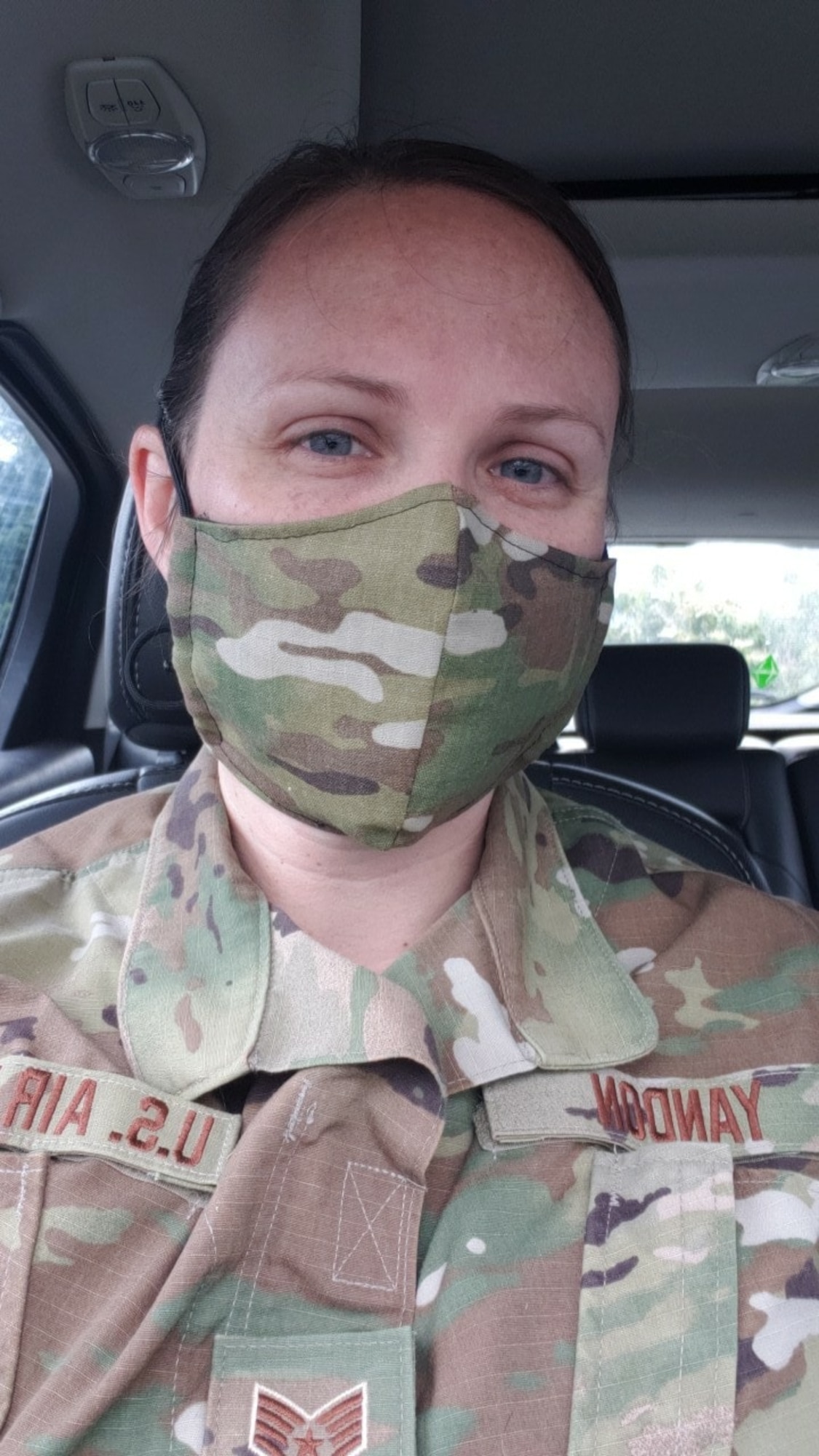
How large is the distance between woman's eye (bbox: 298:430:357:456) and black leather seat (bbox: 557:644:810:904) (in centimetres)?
166

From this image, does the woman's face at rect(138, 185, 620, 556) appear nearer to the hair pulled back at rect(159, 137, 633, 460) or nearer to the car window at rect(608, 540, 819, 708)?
the hair pulled back at rect(159, 137, 633, 460)

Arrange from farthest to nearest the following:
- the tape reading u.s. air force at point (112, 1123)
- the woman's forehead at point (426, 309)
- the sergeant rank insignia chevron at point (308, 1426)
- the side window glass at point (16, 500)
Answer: the side window glass at point (16, 500) < the woman's forehead at point (426, 309) < the tape reading u.s. air force at point (112, 1123) < the sergeant rank insignia chevron at point (308, 1426)

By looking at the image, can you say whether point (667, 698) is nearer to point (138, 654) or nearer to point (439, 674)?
point (138, 654)

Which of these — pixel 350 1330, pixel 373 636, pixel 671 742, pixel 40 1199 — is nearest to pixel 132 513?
pixel 373 636

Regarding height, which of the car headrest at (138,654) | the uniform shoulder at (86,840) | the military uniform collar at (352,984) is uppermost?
the car headrest at (138,654)

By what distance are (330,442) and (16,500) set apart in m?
1.58

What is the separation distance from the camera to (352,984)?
3.42 feet

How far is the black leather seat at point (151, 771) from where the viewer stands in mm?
1682

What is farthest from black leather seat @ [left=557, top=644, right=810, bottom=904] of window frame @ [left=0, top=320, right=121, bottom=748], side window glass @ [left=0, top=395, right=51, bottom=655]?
side window glass @ [left=0, top=395, right=51, bottom=655]

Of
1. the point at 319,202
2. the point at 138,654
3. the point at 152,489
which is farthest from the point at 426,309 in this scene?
the point at 138,654

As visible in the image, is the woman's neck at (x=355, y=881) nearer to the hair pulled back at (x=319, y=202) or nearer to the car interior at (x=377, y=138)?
the hair pulled back at (x=319, y=202)

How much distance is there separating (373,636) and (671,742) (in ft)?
6.08

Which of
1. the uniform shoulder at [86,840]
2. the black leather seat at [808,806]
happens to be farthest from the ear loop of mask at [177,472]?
the black leather seat at [808,806]

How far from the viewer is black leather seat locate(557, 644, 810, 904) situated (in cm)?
266
